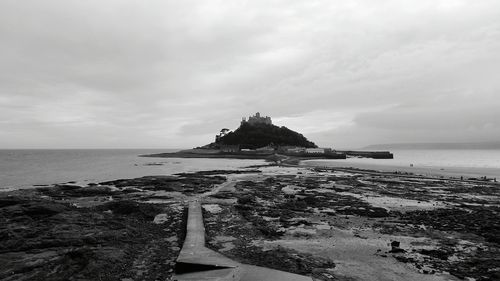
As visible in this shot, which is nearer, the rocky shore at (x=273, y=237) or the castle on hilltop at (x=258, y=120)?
the rocky shore at (x=273, y=237)

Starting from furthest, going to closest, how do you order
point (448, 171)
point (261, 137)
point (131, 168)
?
point (261, 137) → point (131, 168) → point (448, 171)

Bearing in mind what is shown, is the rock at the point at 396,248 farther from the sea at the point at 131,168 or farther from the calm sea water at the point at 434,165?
the calm sea water at the point at 434,165

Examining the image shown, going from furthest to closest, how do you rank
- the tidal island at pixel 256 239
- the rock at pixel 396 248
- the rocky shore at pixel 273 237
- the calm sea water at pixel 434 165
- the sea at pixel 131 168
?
the calm sea water at pixel 434 165, the sea at pixel 131 168, the rock at pixel 396 248, the rocky shore at pixel 273 237, the tidal island at pixel 256 239

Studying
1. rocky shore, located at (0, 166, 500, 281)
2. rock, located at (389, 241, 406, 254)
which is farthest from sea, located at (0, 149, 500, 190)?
rock, located at (389, 241, 406, 254)

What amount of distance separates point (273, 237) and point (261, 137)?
14065 centimetres

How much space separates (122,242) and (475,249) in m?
13.4

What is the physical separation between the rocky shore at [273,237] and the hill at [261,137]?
127m

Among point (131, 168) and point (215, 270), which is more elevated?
point (215, 270)

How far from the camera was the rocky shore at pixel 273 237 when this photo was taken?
32.0ft

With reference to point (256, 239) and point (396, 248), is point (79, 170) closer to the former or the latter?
point (256, 239)

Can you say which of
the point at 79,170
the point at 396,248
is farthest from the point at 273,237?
the point at 79,170

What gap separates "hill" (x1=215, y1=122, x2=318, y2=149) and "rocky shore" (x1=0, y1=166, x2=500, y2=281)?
127m

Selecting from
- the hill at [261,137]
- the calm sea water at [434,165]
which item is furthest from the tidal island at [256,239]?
the hill at [261,137]

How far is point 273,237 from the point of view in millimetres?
13414
